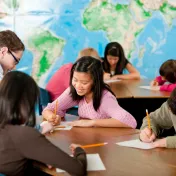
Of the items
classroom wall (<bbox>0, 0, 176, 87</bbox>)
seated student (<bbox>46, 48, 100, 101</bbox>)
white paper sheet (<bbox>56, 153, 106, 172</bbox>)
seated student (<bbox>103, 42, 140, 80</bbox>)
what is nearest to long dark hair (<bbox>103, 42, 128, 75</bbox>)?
seated student (<bbox>103, 42, 140, 80</bbox>)

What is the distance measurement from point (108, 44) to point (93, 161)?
3.31 m

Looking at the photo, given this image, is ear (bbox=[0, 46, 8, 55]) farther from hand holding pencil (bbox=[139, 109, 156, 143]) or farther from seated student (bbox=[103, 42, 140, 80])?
seated student (bbox=[103, 42, 140, 80])

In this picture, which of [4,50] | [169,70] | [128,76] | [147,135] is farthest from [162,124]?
[128,76]

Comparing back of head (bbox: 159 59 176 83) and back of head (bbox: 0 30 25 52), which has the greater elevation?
back of head (bbox: 0 30 25 52)

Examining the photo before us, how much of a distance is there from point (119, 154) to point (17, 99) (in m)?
0.65

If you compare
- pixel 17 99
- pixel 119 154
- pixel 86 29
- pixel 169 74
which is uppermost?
pixel 86 29

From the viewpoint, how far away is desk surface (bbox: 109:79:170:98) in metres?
3.80

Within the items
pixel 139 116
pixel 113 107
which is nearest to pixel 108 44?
pixel 139 116

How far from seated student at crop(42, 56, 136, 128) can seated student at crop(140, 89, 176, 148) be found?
207mm

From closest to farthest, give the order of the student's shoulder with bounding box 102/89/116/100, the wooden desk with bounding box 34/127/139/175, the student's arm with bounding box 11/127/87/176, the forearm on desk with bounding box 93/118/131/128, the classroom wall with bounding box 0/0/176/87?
the student's arm with bounding box 11/127/87/176
the wooden desk with bounding box 34/127/139/175
the forearm on desk with bounding box 93/118/131/128
the student's shoulder with bounding box 102/89/116/100
the classroom wall with bounding box 0/0/176/87

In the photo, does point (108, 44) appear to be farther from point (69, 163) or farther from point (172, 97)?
point (69, 163)

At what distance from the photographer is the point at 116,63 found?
5031 mm

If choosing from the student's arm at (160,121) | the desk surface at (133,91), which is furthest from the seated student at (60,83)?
the student's arm at (160,121)

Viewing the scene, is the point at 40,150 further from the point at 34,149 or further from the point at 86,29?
the point at 86,29
